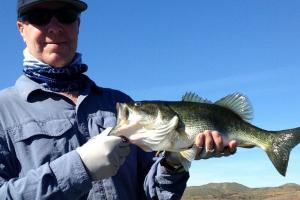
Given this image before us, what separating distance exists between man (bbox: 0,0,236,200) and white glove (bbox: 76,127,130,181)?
0.03 ft

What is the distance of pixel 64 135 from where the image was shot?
6.41 m

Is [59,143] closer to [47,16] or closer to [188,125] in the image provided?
[188,125]

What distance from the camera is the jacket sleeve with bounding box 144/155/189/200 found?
6.47m

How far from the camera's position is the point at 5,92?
675 centimetres

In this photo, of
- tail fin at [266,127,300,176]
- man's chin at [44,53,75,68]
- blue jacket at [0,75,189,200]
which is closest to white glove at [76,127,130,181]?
blue jacket at [0,75,189,200]

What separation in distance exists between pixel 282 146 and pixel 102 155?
9.05 ft

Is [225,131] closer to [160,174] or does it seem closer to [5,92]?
[160,174]

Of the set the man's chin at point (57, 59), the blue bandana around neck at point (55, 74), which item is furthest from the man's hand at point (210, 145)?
the man's chin at point (57, 59)

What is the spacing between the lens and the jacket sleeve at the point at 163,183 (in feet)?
21.2

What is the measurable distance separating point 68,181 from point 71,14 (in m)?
2.40

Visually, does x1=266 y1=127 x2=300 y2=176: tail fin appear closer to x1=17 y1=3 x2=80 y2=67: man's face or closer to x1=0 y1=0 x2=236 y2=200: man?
x1=0 y1=0 x2=236 y2=200: man

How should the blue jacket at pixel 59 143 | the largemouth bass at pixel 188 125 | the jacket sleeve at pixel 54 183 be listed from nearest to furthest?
1. the jacket sleeve at pixel 54 183
2. the largemouth bass at pixel 188 125
3. the blue jacket at pixel 59 143

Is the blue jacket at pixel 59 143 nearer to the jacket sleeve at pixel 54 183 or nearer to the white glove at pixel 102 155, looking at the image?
the jacket sleeve at pixel 54 183

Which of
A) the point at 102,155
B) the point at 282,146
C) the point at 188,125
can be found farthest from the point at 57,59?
the point at 282,146
